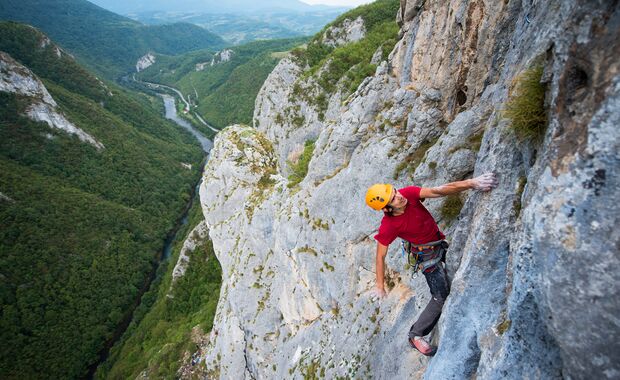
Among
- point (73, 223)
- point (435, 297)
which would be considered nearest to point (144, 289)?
point (73, 223)

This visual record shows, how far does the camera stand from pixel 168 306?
55125 mm

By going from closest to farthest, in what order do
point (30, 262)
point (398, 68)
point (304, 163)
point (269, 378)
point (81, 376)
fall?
1. point (398, 68)
2. point (269, 378)
3. point (304, 163)
4. point (81, 376)
5. point (30, 262)

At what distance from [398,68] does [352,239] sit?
8077 mm

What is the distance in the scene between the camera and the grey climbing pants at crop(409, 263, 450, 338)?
24.0 feet

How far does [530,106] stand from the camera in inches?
195

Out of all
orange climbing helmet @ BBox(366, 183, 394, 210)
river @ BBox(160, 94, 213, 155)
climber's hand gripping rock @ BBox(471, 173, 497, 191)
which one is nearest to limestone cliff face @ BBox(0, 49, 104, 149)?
river @ BBox(160, 94, 213, 155)

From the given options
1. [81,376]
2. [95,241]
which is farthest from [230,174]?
[95,241]

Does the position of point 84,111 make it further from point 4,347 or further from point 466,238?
point 466,238

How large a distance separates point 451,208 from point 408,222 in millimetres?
3403

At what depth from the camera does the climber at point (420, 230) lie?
6184 mm

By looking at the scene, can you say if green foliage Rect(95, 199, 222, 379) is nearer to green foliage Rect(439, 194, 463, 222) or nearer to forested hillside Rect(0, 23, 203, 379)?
forested hillside Rect(0, 23, 203, 379)

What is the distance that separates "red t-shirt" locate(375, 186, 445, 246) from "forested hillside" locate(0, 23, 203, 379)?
253 feet

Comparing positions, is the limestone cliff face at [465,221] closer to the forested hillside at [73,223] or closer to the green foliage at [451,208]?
the green foliage at [451,208]

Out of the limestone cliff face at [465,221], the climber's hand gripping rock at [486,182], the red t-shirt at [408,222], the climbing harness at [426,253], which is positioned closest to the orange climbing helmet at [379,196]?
the red t-shirt at [408,222]
